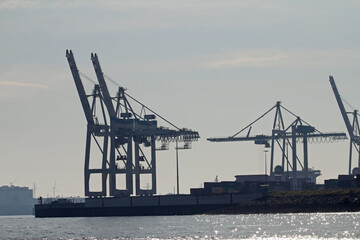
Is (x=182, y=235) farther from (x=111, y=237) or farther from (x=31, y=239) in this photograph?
(x=31, y=239)

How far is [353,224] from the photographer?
13175 cm

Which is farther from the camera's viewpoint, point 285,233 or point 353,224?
point 353,224

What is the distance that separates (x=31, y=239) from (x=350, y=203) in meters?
63.5

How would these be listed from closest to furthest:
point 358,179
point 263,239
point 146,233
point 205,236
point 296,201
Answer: point 263,239, point 205,236, point 146,233, point 296,201, point 358,179

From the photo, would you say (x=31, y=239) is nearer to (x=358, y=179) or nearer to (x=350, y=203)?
(x=350, y=203)

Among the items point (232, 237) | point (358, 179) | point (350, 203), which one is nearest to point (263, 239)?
point (232, 237)

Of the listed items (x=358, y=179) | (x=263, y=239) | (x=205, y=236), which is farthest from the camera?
(x=358, y=179)

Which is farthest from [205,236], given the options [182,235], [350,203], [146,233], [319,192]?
[319,192]

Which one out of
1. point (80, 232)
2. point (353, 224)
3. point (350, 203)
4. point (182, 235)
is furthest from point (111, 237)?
point (350, 203)

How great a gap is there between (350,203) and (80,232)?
167 feet

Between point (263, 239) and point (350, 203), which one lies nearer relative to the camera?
point (263, 239)

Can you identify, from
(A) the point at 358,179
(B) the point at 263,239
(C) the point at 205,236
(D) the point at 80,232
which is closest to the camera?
(B) the point at 263,239

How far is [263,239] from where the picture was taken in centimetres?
11062

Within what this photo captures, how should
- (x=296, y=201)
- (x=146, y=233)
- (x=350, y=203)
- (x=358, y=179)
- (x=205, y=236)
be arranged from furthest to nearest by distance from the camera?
(x=358, y=179) < (x=296, y=201) < (x=350, y=203) < (x=146, y=233) < (x=205, y=236)
